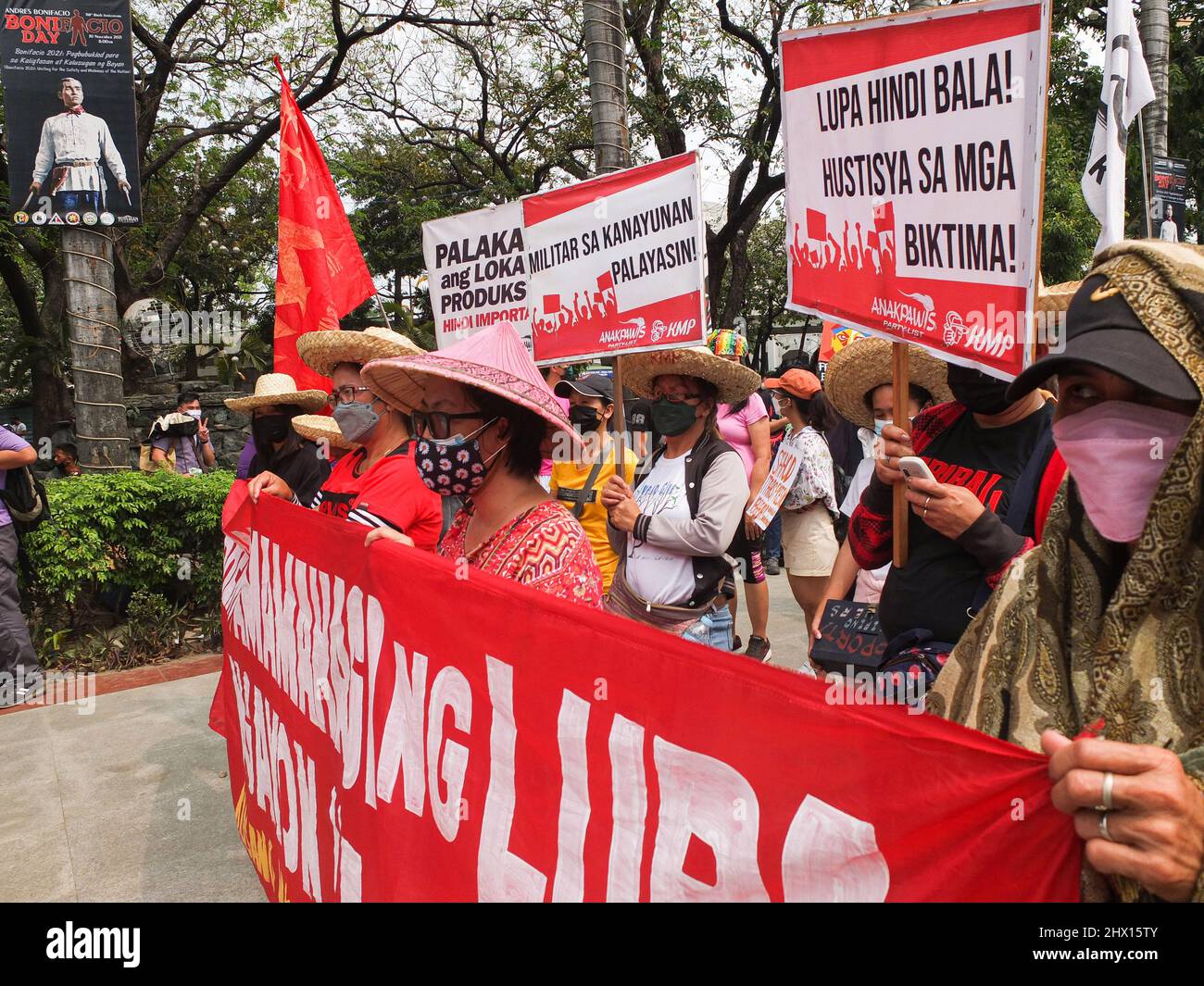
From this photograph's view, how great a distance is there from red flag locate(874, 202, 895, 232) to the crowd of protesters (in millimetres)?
400

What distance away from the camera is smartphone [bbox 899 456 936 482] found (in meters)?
2.20

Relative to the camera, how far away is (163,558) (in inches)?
272

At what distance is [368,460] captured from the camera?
3.85 metres

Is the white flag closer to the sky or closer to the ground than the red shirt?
closer to the sky

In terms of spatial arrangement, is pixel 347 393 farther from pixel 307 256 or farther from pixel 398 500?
pixel 307 256

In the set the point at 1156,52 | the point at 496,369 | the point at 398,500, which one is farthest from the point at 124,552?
the point at 1156,52

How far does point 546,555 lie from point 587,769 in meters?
0.82

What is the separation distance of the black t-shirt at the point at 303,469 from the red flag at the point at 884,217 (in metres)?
3.15

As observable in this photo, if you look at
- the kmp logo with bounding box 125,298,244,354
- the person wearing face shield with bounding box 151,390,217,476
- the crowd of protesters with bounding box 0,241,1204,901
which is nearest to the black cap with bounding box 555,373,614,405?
the crowd of protesters with bounding box 0,241,1204,901

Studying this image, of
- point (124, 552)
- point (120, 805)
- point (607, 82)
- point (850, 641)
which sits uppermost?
point (607, 82)

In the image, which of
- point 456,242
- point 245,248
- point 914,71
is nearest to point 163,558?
point 456,242

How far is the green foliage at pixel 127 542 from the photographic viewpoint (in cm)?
635

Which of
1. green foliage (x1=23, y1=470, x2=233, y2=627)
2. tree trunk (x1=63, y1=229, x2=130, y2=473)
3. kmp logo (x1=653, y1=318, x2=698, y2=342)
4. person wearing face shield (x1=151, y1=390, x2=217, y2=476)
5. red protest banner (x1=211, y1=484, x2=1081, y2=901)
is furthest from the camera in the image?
person wearing face shield (x1=151, y1=390, x2=217, y2=476)

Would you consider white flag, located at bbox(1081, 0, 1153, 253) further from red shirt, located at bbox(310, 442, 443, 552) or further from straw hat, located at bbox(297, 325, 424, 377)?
straw hat, located at bbox(297, 325, 424, 377)
